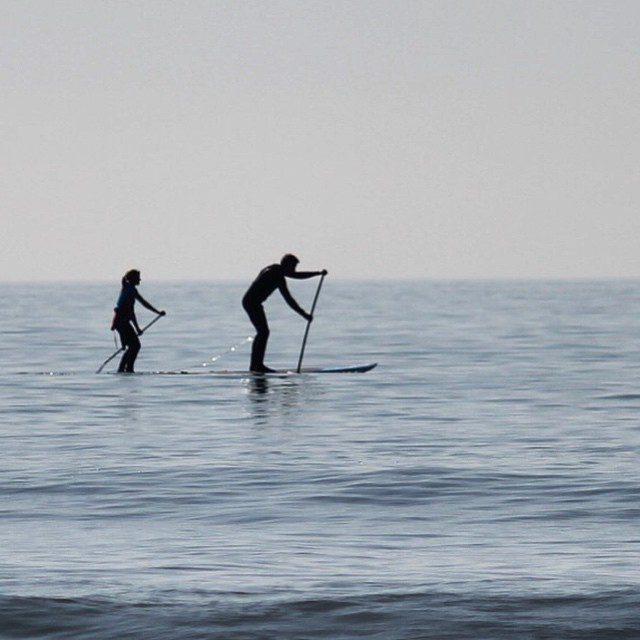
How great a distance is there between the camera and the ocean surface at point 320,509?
28.8 feet

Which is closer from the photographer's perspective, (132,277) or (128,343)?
(132,277)

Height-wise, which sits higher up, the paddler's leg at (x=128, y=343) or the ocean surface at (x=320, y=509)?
the paddler's leg at (x=128, y=343)

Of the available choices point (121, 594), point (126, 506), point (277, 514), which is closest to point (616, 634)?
point (121, 594)

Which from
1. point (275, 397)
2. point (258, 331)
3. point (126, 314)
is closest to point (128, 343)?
point (126, 314)

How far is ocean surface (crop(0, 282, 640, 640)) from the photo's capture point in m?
8.77

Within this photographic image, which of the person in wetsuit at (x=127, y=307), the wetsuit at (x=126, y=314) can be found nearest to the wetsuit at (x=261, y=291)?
the person in wetsuit at (x=127, y=307)

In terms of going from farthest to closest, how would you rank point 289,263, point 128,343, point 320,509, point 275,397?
1. point 128,343
2. point 289,263
3. point 275,397
4. point 320,509

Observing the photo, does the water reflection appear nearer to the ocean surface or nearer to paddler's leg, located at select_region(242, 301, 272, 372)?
the ocean surface

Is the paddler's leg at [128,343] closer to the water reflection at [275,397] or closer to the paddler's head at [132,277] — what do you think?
the paddler's head at [132,277]

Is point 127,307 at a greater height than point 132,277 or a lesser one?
lesser

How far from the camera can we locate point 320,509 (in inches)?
494

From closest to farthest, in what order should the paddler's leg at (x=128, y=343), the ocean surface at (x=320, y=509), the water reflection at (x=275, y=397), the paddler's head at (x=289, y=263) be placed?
the ocean surface at (x=320, y=509), the water reflection at (x=275, y=397), the paddler's head at (x=289, y=263), the paddler's leg at (x=128, y=343)

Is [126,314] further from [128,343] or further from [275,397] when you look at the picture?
[275,397]

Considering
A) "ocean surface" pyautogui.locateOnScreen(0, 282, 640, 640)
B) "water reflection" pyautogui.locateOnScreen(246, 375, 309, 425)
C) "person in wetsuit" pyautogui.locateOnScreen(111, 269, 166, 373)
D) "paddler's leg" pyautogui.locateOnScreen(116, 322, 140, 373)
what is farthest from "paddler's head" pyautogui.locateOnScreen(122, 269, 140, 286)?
"water reflection" pyautogui.locateOnScreen(246, 375, 309, 425)
